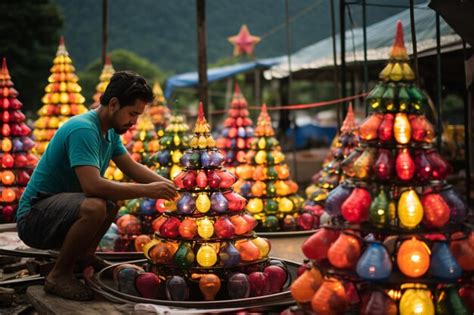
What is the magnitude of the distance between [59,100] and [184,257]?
6.19 meters

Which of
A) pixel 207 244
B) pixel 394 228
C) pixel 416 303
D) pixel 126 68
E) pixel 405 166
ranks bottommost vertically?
pixel 416 303

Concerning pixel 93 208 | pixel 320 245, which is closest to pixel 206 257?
pixel 93 208

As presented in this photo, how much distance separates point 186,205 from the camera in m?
5.66

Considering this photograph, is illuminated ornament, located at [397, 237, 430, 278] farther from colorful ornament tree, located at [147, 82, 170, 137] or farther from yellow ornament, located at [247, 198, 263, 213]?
colorful ornament tree, located at [147, 82, 170, 137]

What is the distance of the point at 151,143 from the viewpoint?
942 cm

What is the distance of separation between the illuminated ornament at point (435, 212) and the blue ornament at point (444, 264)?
0.43 ft

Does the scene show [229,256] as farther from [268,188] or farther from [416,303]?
[268,188]

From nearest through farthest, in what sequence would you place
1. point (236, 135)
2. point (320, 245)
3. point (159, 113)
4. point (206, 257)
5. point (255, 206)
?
point (320, 245)
point (206, 257)
point (255, 206)
point (236, 135)
point (159, 113)

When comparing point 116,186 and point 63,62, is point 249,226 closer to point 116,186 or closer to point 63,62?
point 116,186

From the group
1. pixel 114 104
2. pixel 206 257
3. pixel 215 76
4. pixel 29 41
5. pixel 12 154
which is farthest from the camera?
pixel 29 41

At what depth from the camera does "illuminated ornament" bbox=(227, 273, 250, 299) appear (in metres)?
5.30

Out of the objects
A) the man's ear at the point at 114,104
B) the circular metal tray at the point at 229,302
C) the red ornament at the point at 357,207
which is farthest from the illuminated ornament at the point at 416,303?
the man's ear at the point at 114,104

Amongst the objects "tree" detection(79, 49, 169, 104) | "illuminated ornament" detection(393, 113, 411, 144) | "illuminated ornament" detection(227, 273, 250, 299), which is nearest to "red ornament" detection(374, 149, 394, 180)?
"illuminated ornament" detection(393, 113, 411, 144)

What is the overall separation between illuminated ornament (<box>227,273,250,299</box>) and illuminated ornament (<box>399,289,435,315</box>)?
1.62 metres
